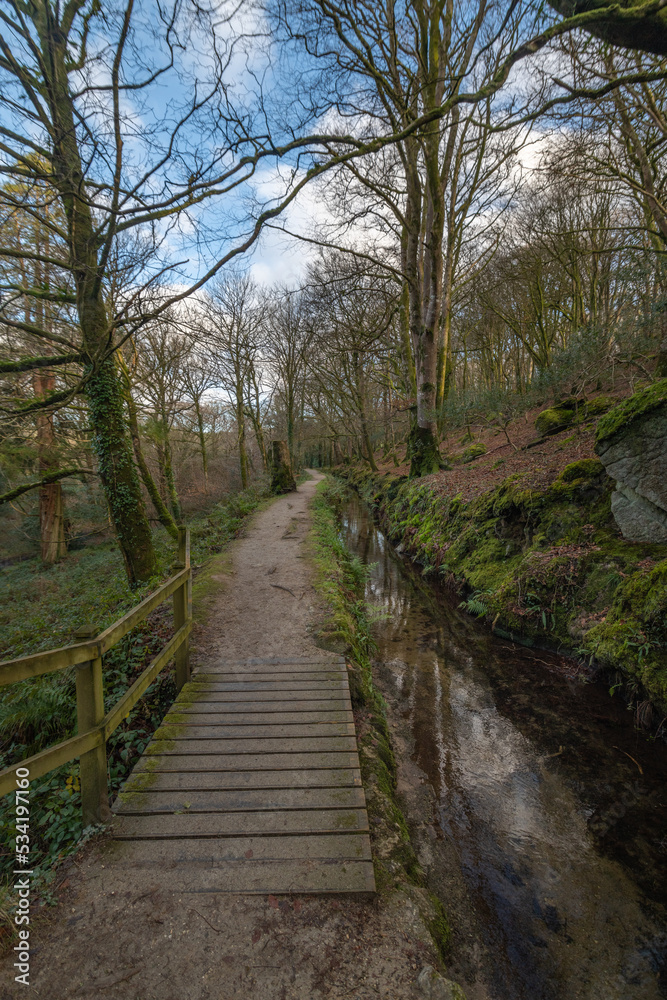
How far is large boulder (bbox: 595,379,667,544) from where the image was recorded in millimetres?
5129

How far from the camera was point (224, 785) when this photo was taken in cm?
288

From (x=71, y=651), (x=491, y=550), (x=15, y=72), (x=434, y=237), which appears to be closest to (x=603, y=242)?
(x=434, y=237)

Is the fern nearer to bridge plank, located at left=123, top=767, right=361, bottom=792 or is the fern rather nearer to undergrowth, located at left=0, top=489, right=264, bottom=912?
bridge plank, located at left=123, top=767, right=361, bottom=792

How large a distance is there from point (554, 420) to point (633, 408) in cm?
527

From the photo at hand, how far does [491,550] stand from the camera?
7.55 m

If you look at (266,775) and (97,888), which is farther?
(266,775)

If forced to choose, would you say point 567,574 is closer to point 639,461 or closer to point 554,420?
point 639,461

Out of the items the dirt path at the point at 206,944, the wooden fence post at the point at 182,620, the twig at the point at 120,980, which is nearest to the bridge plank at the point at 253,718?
the wooden fence post at the point at 182,620

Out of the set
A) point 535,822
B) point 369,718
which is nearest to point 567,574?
point 535,822

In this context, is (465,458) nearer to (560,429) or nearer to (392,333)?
(560,429)

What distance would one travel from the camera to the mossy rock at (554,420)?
33.6ft

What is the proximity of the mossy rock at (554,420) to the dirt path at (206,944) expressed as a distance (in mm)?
10467

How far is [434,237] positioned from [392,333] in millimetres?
7342

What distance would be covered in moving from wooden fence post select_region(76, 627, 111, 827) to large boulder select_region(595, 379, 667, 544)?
6.12 metres
